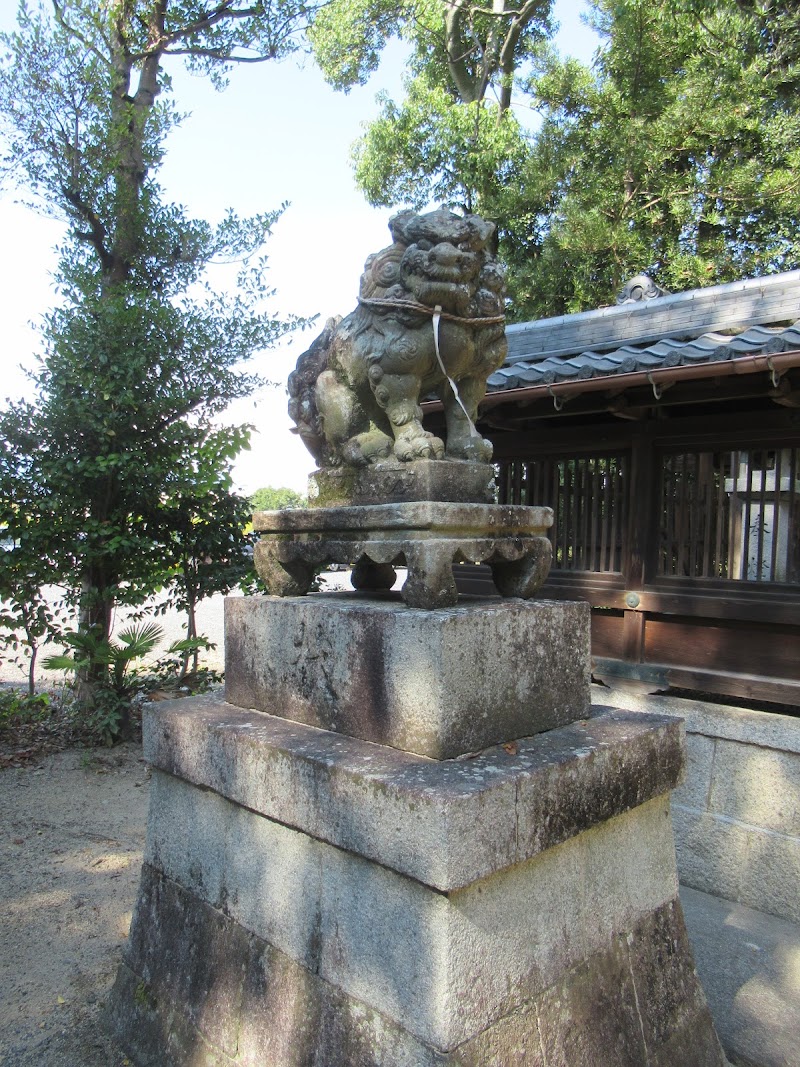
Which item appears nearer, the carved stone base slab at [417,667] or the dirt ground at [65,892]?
the carved stone base slab at [417,667]

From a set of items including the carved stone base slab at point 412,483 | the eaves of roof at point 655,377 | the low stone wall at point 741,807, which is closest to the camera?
the carved stone base slab at point 412,483

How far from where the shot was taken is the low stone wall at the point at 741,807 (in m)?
4.13

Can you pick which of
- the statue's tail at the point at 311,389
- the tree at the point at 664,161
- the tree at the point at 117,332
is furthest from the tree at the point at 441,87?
the statue's tail at the point at 311,389

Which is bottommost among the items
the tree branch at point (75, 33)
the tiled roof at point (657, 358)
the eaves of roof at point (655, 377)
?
the eaves of roof at point (655, 377)

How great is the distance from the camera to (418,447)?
2441mm

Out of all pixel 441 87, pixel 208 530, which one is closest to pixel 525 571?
pixel 208 530

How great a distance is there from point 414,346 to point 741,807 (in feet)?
11.2

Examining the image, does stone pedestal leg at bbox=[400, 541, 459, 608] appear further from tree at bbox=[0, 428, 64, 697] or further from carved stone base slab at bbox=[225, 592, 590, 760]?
tree at bbox=[0, 428, 64, 697]

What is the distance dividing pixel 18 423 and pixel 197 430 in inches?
56.6

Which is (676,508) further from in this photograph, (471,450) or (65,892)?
(65,892)

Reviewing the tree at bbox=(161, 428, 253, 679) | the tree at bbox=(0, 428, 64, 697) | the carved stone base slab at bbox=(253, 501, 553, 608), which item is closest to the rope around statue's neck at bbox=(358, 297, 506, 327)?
the carved stone base slab at bbox=(253, 501, 553, 608)

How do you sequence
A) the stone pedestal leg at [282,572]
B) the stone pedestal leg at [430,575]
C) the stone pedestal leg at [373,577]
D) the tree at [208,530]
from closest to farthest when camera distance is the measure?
the stone pedestal leg at [430,575]
the stone pedestal leg at [282,572]
the stone pedestal leg at [373,577]
the tree at [208,530]

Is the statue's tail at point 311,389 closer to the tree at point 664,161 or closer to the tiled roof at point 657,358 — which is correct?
the tiled roof at point 657,358

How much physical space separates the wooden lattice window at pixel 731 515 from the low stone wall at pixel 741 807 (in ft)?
2.75
